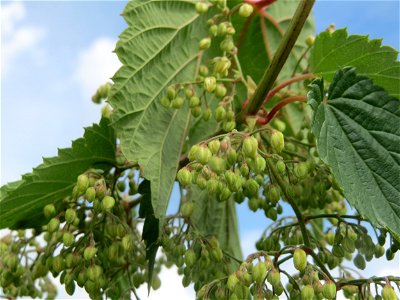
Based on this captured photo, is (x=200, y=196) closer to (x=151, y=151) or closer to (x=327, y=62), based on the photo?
(x=151, y=151)

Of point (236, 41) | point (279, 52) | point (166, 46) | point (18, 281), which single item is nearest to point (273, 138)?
point (279, 52)

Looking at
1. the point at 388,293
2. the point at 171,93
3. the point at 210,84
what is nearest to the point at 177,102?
the point at 171,93

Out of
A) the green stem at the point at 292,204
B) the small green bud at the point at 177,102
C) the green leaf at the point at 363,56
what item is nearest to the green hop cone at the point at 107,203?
the small green bud at the point at 177,102

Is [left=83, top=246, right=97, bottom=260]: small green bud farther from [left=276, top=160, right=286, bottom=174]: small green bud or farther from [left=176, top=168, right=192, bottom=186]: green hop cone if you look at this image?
[left=276, top=160, right=286, bottom=174]: small green bud

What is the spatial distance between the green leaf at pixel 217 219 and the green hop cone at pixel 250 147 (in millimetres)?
750

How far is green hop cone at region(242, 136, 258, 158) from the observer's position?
2017 millimetres

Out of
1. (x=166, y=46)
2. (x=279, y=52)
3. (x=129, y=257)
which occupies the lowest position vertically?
(x=129, y=257)

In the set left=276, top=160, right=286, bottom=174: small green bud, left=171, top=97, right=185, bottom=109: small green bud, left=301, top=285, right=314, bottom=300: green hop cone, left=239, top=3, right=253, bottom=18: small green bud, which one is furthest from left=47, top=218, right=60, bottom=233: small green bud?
left=239, top=3, right=253, bottom=18: small green bud

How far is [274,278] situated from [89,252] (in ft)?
2.03

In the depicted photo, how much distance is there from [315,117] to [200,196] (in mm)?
882

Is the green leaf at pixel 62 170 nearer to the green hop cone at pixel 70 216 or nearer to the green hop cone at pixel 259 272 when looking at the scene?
the green hop cone at pixel 70 216

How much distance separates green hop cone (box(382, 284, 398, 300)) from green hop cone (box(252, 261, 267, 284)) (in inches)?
12.6

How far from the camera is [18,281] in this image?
9.12ft

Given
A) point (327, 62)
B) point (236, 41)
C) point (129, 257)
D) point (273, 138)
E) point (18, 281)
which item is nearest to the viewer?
point (273, 138)
